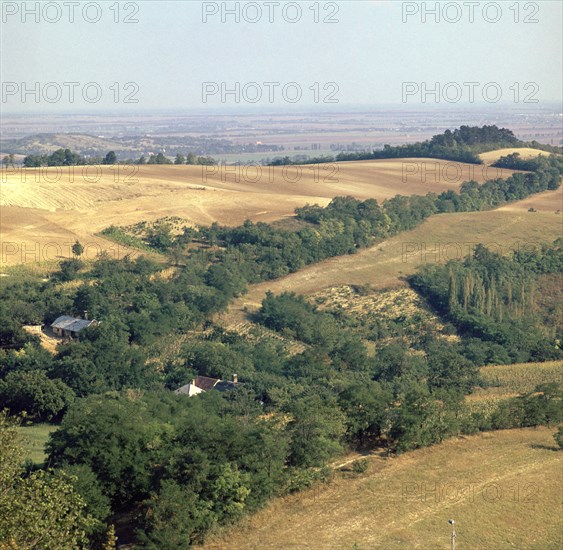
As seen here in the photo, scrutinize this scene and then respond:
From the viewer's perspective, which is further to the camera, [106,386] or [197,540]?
[106,386]

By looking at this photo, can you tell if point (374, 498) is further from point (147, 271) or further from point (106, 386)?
point (147, 271)

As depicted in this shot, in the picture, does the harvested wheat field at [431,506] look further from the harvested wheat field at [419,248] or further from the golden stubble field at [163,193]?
the golden stubble field at [163,193]

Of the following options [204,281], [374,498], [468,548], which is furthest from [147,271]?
[468,548]

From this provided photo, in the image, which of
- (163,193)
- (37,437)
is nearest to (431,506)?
(37,437)

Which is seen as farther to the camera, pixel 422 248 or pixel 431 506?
pixel 422 248

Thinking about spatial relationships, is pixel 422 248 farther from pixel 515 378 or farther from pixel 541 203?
pixel 515 378
